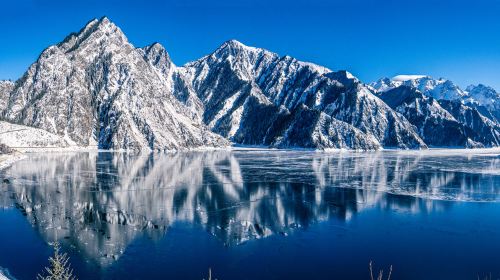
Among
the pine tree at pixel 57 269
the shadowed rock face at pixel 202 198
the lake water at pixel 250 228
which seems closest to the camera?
the pine tree at pixel 57 269

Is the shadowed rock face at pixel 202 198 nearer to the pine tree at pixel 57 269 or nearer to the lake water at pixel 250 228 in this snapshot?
the lake water at pixel 250 228

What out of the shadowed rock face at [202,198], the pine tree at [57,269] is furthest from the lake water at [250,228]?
the pine tree at [57,269]

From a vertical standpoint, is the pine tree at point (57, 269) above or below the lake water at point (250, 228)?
above

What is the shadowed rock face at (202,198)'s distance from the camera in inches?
2248

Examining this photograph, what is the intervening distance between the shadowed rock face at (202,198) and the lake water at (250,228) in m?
0.26

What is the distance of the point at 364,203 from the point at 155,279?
4852 cm

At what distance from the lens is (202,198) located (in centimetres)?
8100

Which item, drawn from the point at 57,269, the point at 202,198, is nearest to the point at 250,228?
the point at 202,198

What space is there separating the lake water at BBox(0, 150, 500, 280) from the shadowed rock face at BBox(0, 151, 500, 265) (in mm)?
257

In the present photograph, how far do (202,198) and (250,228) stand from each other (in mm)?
24247

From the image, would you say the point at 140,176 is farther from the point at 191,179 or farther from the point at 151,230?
the point at 151,230

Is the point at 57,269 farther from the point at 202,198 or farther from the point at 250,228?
the point at 202,198

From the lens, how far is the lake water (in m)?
43.8

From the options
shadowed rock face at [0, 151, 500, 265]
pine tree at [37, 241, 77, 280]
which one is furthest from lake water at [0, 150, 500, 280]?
pine tree at [37, 241, 77, 280]
